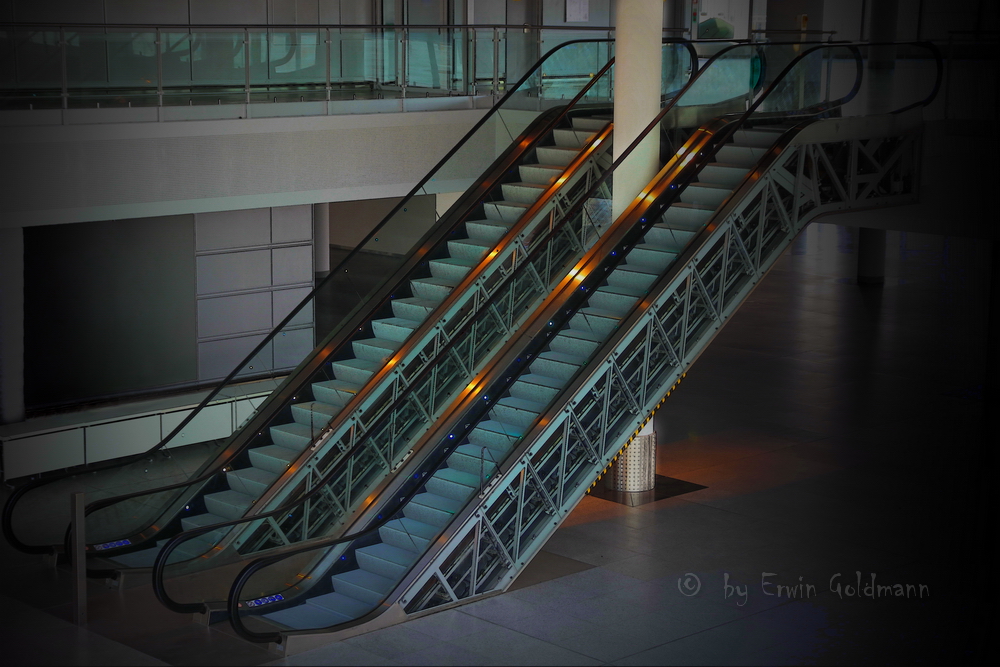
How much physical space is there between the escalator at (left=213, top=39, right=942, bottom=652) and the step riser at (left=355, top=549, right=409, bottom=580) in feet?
0.05

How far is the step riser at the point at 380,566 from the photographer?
33.1 ft

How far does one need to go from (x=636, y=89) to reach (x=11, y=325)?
7.68 meters

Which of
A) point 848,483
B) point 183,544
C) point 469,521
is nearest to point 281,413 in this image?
point 183,544

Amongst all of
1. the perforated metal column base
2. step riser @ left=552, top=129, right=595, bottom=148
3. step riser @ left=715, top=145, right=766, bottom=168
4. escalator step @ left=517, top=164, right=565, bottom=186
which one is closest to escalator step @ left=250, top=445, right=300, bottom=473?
the perforated metal column base

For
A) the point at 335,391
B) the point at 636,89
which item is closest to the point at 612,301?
the point at 636,89

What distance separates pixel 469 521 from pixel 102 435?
6.47 metres

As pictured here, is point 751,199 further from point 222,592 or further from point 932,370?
point 932,370

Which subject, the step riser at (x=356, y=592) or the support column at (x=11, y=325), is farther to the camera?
the support column at (x=11, y=325)

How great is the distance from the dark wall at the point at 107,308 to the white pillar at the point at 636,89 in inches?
251

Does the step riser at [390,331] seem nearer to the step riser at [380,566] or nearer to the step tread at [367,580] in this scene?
the step riser at [380,566]

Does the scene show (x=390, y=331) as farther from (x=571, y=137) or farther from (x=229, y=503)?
(x=571, y=137)

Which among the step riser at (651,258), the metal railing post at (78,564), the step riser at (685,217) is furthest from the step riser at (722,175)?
the metal railing post at (78,564)

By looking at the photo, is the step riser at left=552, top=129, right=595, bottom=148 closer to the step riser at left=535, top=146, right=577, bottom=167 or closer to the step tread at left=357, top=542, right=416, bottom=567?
the step riser at left=535, top=146, right=577, bottom=167

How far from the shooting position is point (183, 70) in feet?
47.3
